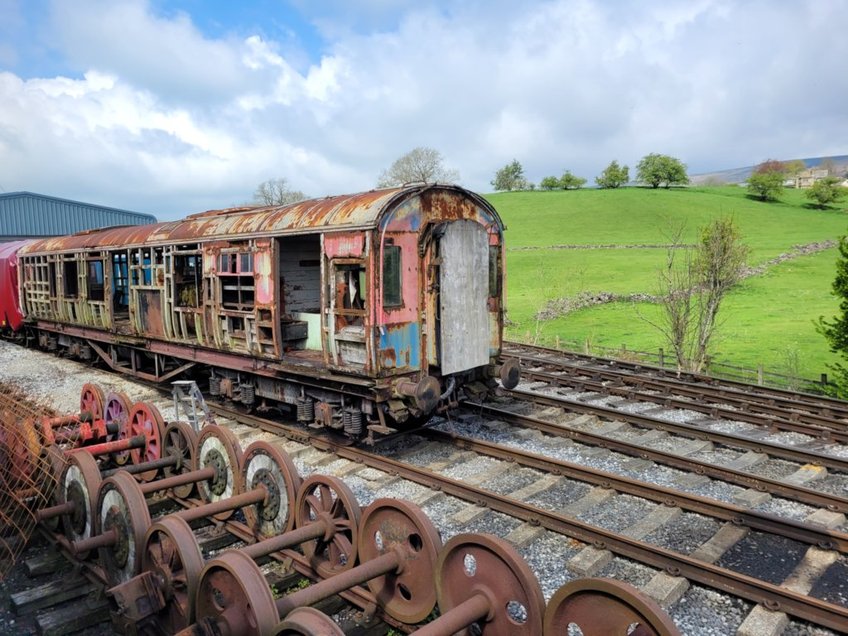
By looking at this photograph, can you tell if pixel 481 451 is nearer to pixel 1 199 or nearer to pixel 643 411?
pixel 643 411

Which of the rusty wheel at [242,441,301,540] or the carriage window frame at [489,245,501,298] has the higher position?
the carriage window frame at [489,245,501,298]

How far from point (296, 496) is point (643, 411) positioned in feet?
23.6

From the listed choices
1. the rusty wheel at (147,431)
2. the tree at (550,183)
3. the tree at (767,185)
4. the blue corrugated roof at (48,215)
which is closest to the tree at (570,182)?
the tree at (550,183)

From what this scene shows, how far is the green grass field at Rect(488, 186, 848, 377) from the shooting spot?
68.9ft

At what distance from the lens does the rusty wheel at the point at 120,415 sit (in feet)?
24.5

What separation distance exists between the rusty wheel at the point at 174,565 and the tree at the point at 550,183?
293 feet

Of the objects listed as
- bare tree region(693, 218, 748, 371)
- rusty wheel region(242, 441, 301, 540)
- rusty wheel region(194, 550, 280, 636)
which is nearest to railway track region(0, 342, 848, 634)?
rusty wheel region(242, 441, 301, 540)

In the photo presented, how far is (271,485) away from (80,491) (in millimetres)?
1923

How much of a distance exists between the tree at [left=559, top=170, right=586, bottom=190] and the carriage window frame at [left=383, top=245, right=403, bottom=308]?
84245 millimetres

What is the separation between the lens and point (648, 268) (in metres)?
38.5

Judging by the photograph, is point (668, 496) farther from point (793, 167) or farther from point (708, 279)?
→ point (793, 167)

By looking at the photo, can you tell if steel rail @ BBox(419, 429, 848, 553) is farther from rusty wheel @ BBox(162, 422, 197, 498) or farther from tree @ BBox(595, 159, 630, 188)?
tree @ BBox(595, 159, 630, 188)

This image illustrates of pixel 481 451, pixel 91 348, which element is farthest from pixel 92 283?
pixel 481 451

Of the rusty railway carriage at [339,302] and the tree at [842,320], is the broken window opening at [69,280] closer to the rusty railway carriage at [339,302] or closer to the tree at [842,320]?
the rusty railway carriage at [339,302]
